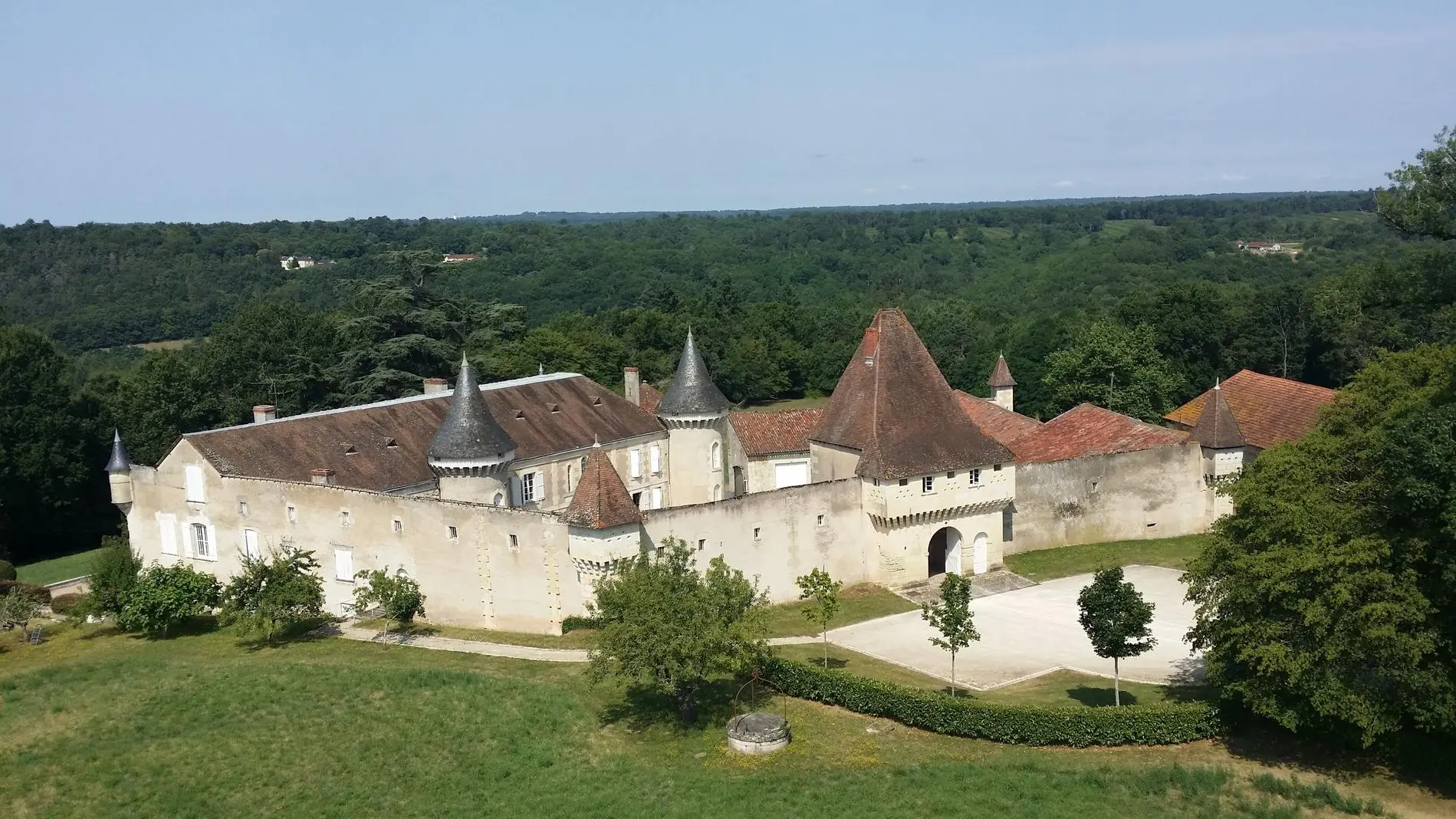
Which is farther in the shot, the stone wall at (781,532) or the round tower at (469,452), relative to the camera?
the round tower at (469,452)

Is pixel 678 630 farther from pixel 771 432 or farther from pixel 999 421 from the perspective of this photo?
pixel 999 421

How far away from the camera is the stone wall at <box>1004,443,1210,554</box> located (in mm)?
47219

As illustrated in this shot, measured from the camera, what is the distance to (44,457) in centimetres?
6000

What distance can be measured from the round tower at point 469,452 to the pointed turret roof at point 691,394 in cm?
765

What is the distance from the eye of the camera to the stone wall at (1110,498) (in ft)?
155

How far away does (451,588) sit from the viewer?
39281 mm

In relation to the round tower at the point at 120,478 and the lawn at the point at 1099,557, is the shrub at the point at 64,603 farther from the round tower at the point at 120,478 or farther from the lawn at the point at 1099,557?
the lawn at the point at 1099,557

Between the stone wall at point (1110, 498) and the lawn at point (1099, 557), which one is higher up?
the stone wall at point (1110, 498)

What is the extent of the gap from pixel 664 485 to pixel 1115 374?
101ft

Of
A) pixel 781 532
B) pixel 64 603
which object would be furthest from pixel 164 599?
pixel 781 532

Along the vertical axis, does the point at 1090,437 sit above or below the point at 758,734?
above

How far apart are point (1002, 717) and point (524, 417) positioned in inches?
1064

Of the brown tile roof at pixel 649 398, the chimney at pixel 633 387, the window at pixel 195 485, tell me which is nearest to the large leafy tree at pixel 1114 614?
the brown tile roof at pixel 649 398

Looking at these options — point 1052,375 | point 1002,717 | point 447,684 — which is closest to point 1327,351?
point 1052,375
